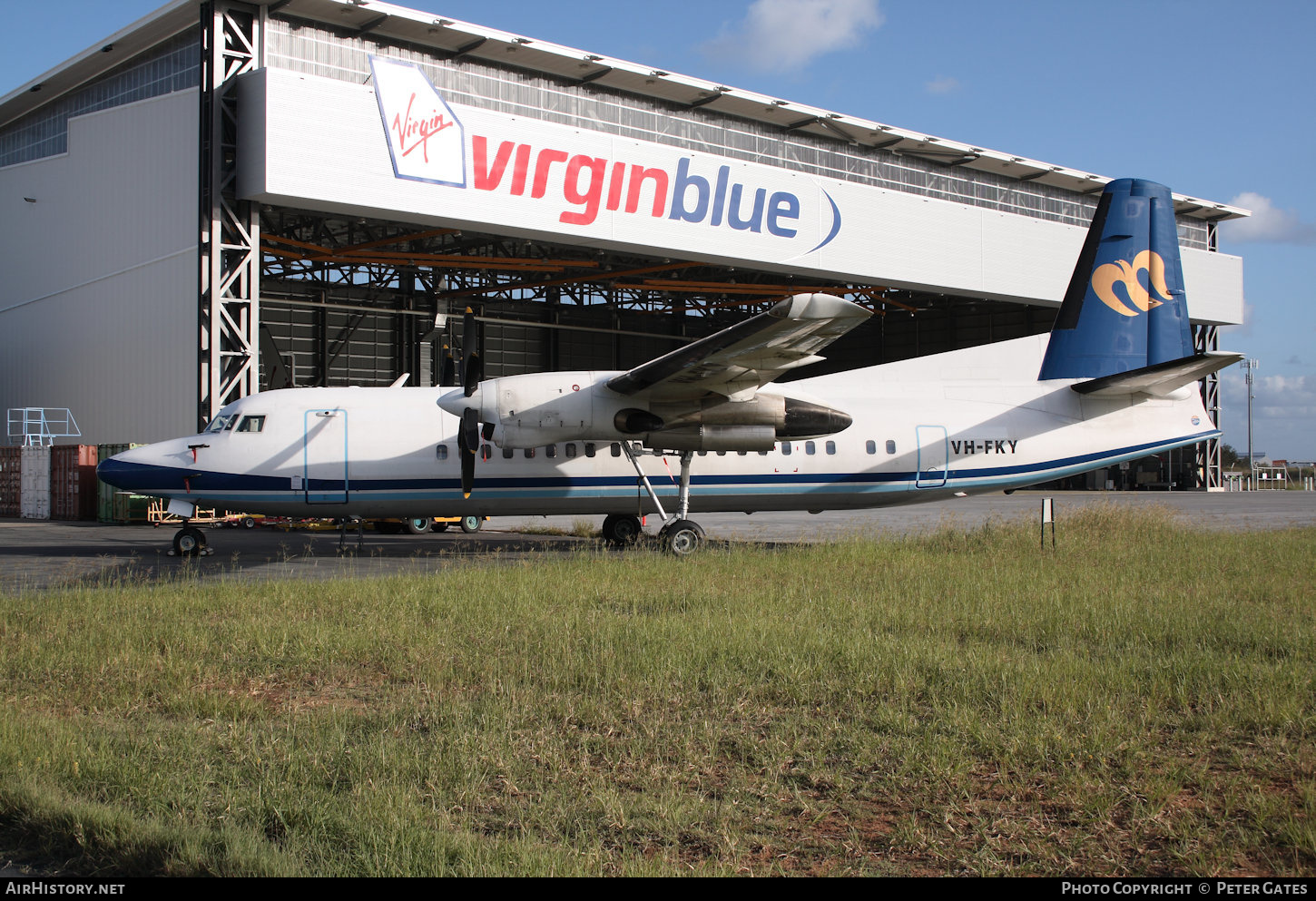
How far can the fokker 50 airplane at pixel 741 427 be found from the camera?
17.1 meters

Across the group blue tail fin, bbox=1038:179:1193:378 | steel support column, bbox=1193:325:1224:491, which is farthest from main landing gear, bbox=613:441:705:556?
steel support column, bbox=1193:325:1224:491

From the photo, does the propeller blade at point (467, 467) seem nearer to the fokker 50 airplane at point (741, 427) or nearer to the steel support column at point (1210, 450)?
the fokker 50 airplane at point (741, 427)

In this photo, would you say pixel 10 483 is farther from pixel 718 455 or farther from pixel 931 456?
pixel 931 456

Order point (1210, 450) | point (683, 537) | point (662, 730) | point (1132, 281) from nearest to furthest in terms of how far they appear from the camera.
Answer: point (662, 730), point (683, 537), point (1132, 281), point (1210, 450)

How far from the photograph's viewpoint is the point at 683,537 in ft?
58.9

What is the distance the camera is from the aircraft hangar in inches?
1085

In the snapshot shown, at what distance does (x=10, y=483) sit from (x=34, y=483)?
9.53 ft

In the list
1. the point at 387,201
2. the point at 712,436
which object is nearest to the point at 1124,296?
the point at 712,436

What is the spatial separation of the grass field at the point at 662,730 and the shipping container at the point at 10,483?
28194 mm

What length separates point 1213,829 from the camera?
15.7 feet

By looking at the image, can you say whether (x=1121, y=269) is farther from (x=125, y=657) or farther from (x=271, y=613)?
(x=125, y=657)

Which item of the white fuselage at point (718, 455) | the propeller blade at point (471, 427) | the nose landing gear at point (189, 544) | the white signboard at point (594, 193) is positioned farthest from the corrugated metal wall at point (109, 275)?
the propeller blade at point (471, 427)

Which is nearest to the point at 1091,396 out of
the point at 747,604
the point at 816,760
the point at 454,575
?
the point at 747,604

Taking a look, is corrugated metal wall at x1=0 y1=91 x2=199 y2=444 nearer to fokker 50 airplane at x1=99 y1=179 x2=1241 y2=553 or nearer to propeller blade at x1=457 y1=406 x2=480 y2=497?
fokker 50 airplane at x1=99 y1=179 x2=1241 y2=553
